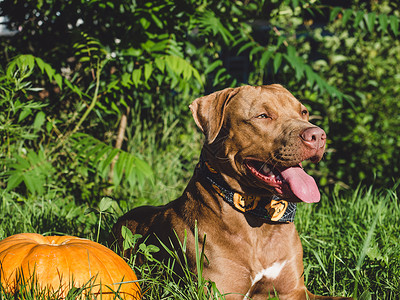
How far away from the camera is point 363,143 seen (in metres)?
5.48

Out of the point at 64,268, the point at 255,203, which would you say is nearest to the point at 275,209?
the point at 255,203

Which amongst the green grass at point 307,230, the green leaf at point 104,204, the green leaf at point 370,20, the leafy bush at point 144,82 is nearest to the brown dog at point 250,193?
the green grass at point 307,230

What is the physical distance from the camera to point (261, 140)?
242 cm

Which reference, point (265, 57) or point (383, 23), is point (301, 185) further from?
point (383, 23)

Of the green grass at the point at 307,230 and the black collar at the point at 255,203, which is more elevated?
the black collar at the point at 255,203

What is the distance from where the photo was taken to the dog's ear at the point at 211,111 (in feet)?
8.15

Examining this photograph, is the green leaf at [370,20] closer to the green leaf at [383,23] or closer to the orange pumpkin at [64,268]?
the green leaf at [383,23]

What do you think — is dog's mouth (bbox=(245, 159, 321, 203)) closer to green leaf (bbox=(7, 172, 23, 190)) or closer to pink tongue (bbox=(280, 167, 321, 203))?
pink tongue (bbox=(280, 167, 321, 203))

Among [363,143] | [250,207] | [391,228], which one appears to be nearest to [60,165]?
[250,207]

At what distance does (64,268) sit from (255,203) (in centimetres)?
108

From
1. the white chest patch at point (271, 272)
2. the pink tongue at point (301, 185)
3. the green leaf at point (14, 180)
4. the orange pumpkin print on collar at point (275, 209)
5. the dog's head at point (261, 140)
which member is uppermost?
the dog's head at point (261, 140)

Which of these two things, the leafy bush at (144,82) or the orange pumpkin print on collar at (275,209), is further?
the leafy bush at (144,82)

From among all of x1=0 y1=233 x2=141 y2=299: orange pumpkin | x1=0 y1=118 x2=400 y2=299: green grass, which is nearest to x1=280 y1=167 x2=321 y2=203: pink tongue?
x1=0 y1=118 x2=400 y2=299: green grass

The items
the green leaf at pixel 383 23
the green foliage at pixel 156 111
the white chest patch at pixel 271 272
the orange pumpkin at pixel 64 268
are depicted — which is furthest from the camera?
the green leaf at pixel 383 23
